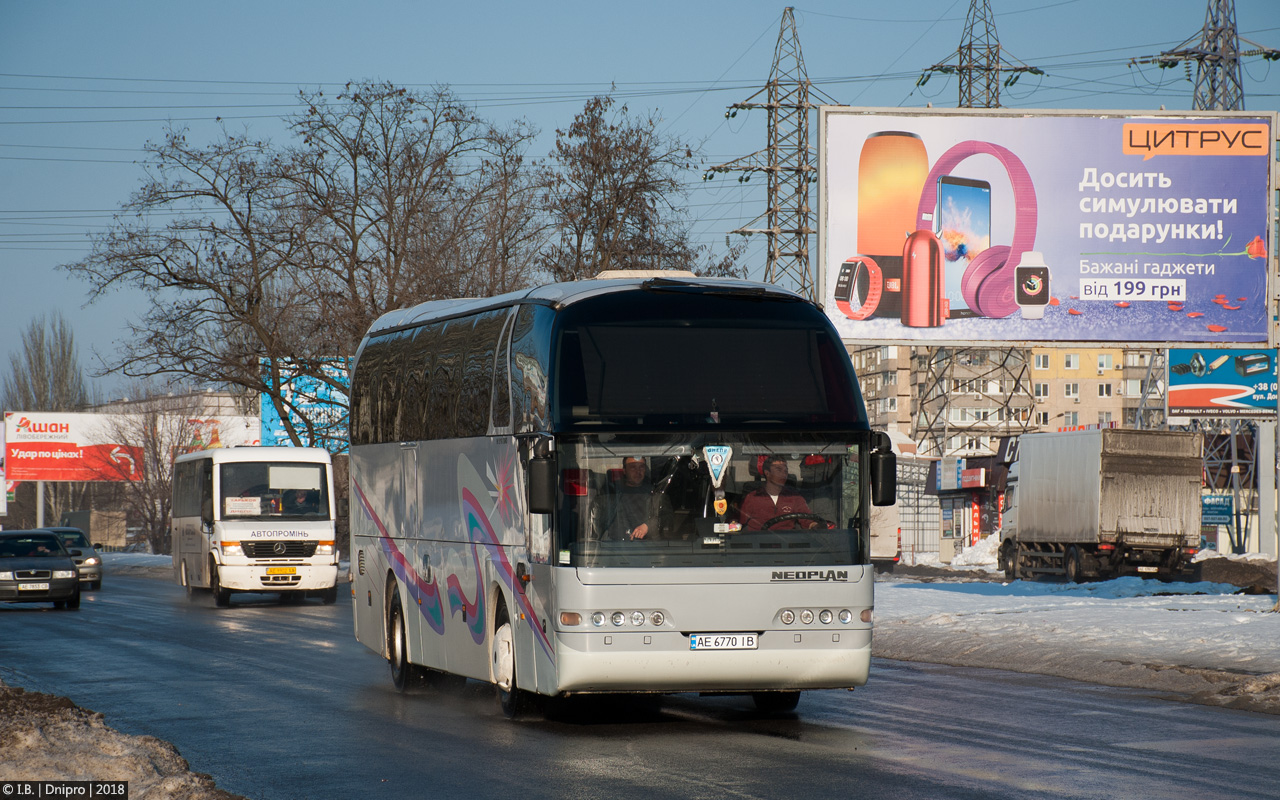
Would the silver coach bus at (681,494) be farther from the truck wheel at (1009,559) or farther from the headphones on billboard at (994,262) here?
the truck wheel at (1009,559)

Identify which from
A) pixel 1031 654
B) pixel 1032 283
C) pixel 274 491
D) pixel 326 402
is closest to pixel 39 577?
pixel 274 491

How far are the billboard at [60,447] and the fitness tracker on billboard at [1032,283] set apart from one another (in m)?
67.4

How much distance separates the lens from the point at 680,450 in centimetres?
1123

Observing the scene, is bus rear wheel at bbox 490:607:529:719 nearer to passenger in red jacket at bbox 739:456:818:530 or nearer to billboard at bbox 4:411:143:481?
passenger in red jacket at bbox 739:456:818:530

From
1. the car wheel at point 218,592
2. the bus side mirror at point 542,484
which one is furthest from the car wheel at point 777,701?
the car wheel at point 218,592

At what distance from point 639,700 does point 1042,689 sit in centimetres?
381

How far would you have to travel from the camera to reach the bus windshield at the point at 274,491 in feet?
102

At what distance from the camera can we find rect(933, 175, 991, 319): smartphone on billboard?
3158 centimetres

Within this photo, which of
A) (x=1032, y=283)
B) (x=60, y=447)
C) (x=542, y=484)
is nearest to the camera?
(x=542, y=484)

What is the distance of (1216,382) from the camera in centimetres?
4106

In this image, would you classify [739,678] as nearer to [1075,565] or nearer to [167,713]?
[167,713]

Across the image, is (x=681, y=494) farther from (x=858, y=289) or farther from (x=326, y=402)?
(x=326, y=402)

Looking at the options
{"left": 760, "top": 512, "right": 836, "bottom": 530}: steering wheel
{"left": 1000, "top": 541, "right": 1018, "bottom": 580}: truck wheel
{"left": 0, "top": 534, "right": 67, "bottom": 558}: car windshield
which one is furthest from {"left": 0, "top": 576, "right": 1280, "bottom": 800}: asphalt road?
{"left": 1000, "top": 541, "right": 1018, "bottom": 580}: truck wheel

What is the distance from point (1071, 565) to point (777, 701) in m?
28.4
